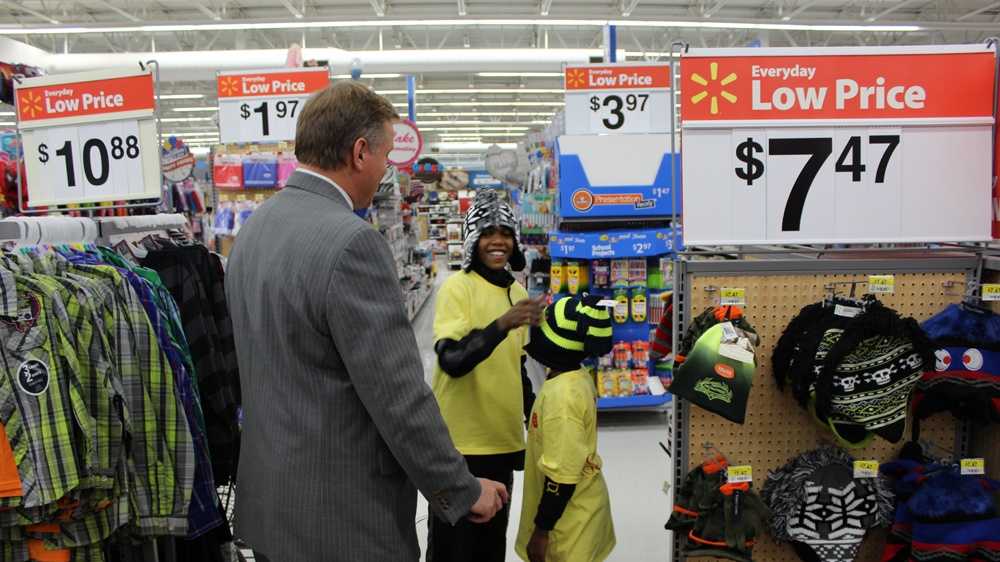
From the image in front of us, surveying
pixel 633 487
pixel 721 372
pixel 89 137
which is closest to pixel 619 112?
pixel 633 487

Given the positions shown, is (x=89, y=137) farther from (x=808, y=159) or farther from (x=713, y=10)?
(x=713, y=10)

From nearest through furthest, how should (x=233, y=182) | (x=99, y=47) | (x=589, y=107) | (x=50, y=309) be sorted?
(x=50, y=309) → (x=233, y=182) → (x=589, y=107) → (x=99, y=47)

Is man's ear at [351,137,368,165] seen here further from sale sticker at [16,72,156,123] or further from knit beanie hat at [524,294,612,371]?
sale sticker at [16,72,156,123]

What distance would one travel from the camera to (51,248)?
2.03 meters

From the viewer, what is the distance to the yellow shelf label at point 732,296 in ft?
7.04

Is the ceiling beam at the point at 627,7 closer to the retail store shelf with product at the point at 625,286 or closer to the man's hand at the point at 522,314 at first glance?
the retail store shelf with product at the point at 625,286

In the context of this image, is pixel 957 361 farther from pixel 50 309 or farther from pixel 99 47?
pixel 99 47

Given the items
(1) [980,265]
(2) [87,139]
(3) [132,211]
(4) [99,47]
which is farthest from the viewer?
(4) [99,47]

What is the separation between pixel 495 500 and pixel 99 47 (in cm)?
1820

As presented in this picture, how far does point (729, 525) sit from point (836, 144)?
118 cm

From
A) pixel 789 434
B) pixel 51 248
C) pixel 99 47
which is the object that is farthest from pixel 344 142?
pixel 99 47

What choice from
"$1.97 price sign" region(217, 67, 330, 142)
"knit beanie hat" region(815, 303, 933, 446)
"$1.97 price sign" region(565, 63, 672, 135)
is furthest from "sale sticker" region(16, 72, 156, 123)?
"$1.97 price sign" region(565, 63, 672, 135)

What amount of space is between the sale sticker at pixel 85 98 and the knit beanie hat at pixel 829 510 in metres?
2.82

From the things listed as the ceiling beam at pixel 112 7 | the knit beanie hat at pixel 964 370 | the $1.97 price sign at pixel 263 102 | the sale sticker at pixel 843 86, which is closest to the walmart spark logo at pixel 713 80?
the sale sticker at pixel 843 86
